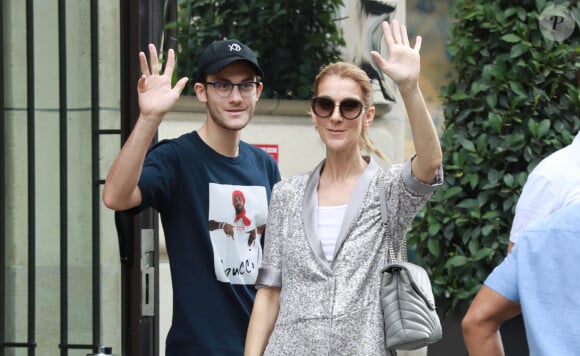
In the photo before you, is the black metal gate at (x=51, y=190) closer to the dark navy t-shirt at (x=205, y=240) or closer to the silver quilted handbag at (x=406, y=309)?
the dark navy t-shirt at (x=205, y=240)

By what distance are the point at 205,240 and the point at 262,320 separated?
0.41 m

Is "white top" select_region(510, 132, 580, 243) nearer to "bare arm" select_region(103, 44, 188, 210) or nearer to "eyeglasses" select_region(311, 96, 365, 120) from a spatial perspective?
"eyeglasses" select_region(311, 96, 365, 120)

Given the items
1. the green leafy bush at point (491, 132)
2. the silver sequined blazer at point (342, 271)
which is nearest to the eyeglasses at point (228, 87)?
the silver sequined blazer at point (342, 271)

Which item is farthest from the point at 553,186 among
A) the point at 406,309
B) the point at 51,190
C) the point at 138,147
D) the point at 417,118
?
the point at 51,190

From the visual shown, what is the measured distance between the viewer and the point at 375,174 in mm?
3523

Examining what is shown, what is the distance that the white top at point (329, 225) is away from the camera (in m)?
3.42

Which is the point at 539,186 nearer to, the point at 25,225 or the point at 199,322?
the point at 199,322

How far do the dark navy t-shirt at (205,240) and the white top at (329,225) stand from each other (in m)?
0.49

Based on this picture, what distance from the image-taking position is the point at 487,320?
2.59 metres

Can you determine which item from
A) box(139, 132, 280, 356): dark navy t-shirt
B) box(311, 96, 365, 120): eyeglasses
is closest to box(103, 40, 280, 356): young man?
box(139, 132, 280, 356): dark navy t-shirt

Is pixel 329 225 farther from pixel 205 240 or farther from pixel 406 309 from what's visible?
pixel 205 240

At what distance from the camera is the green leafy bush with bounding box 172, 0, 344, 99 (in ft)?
22.9

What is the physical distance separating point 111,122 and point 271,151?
2.16 meters

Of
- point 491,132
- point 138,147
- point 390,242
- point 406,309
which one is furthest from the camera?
point 491,132
